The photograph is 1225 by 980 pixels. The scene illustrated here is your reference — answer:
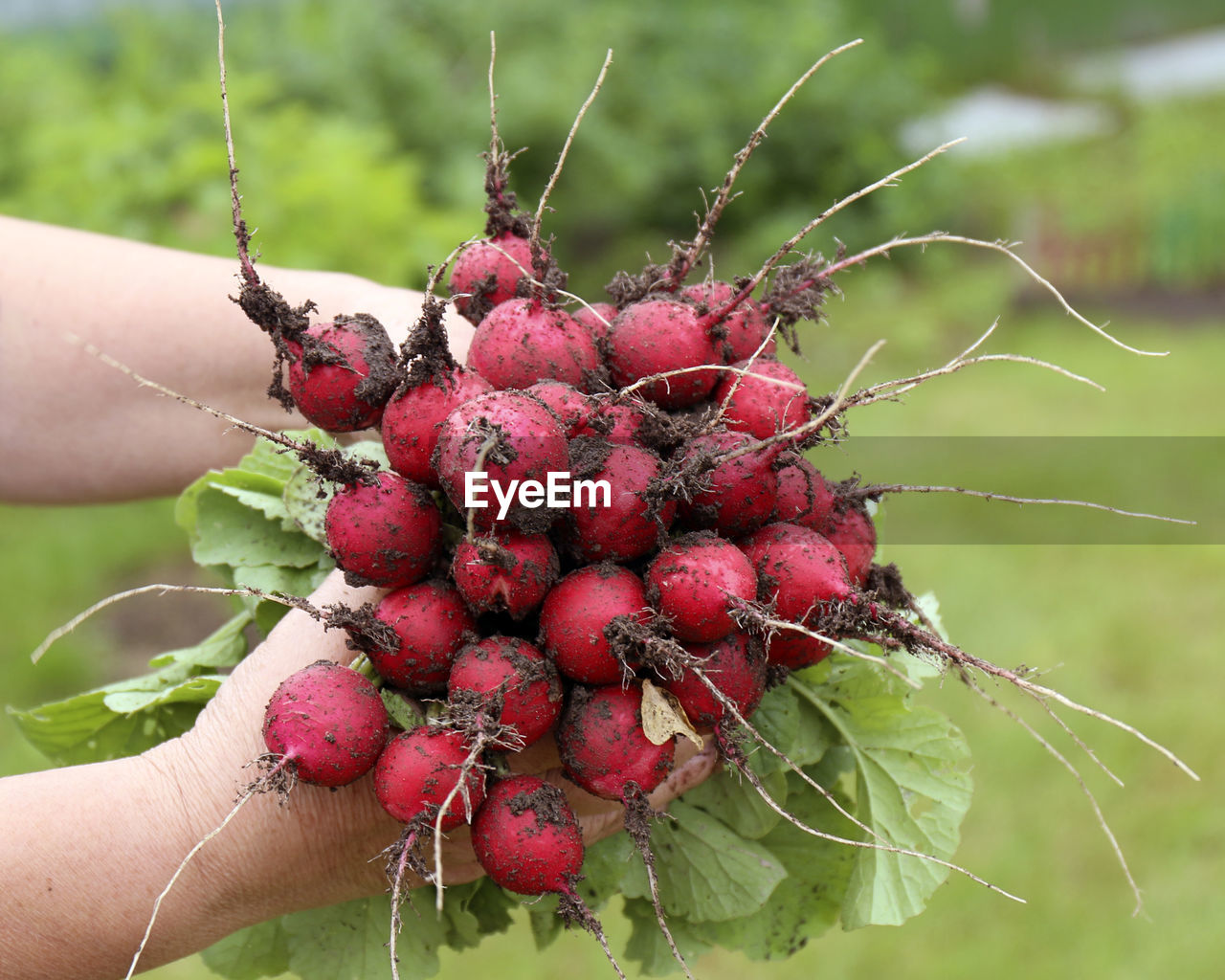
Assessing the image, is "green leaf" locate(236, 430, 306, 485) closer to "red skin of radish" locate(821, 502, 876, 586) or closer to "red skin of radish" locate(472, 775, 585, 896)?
"red skin of radish" locate(472, 775, 585, 896)

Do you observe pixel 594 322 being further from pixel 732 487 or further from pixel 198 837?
pixel 198 837

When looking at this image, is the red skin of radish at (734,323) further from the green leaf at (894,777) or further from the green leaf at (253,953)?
the green leaf at (253,953)

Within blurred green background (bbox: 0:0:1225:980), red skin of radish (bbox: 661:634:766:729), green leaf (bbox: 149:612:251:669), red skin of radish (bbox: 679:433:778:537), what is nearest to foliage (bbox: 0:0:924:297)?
blurred green background (bbox: 0:0:1225:980)

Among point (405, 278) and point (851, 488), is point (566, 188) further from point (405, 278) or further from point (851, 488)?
point (851, 488)

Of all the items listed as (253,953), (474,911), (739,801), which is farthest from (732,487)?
(253,953)

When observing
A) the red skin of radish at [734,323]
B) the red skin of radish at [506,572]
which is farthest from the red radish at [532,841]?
the red skin of radish at [734,323]

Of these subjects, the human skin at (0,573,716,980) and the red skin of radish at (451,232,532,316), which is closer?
the human skin at (0,573,716,980)

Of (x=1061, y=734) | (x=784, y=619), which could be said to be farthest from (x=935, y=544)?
(x=784, y=619)
